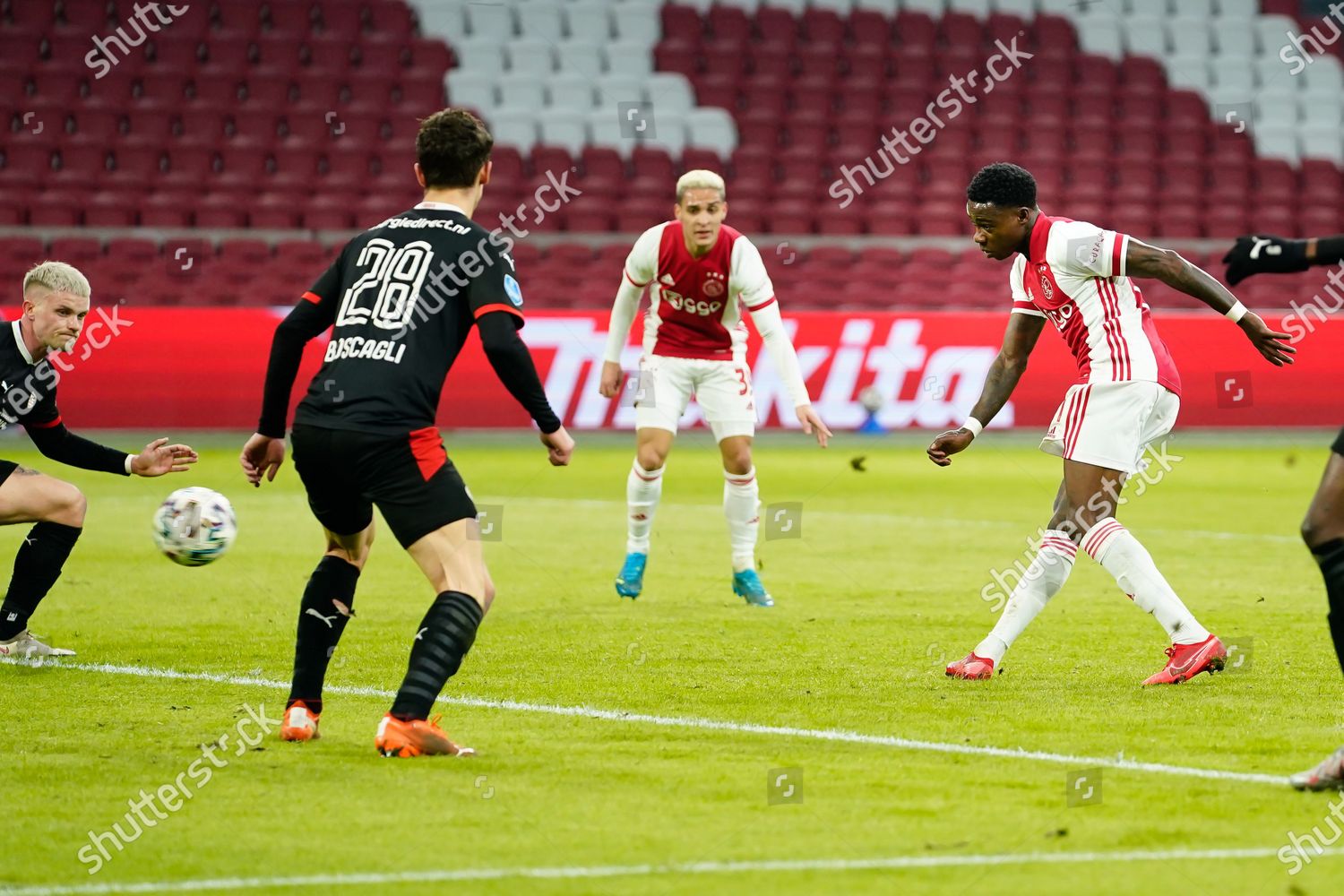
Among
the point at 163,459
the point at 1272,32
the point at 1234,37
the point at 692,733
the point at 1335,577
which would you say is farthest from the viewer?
the point at 1272,32

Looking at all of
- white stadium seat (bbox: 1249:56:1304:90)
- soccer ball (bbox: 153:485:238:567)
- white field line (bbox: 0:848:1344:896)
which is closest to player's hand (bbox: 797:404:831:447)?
soccer ball (bbox: 153:485:238:567)

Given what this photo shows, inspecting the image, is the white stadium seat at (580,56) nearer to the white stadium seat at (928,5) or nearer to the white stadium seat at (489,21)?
the white stadium seat at (489,21)

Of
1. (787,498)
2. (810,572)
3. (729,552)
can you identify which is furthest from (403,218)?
(787,498)

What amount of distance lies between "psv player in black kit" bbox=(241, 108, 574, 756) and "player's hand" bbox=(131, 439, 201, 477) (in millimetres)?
940

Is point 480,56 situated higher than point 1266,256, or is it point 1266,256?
point 480,56

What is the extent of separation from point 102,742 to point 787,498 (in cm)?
994

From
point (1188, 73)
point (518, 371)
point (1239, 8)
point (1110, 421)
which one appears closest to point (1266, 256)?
point (1110, 421)

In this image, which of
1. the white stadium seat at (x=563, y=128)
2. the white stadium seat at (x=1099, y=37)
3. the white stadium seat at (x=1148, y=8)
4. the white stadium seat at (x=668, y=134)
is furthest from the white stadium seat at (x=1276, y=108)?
the white stadium seat at (x=563, y=128)

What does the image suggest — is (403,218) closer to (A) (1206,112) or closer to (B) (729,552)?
(B) (729,552)

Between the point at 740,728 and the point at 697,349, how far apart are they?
4317 millimetres

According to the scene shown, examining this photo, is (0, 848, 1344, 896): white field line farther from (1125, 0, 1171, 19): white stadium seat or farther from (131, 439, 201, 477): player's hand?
(1125, 0, 1171, 19): white stadium seat

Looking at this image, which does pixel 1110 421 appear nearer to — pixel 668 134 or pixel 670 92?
pixel 668 134

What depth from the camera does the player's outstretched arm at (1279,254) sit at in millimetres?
4664

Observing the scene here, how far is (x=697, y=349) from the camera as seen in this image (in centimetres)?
998
